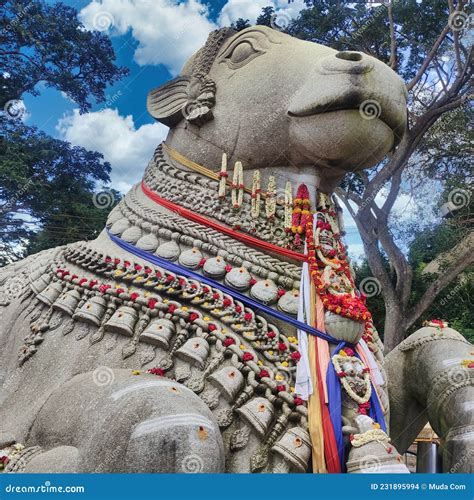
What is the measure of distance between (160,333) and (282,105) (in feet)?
4.42

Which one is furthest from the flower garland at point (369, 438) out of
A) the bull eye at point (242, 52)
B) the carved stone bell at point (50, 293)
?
the bull eye at point (242, 52)

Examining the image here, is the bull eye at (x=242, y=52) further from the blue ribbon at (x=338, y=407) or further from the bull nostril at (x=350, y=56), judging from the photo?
the blue ribbon at (x=338, y=407)

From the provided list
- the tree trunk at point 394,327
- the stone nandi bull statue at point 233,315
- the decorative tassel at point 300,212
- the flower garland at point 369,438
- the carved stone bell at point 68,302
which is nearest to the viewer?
the stone nandi bull statue at point 233,315

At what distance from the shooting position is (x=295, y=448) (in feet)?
7.36

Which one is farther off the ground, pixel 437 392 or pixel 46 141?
pixel 46 141

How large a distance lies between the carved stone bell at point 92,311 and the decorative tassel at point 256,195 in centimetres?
88

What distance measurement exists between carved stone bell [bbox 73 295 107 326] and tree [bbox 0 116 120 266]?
22.0 ft

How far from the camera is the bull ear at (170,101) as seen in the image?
10.9ft
